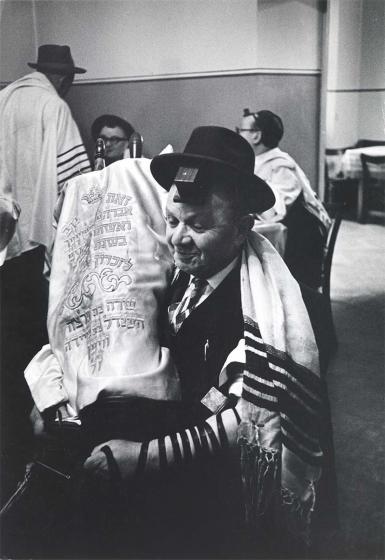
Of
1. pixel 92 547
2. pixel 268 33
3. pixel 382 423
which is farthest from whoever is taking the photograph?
pixel 268 33

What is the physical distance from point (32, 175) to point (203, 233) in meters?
0.95

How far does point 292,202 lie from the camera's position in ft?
8.55

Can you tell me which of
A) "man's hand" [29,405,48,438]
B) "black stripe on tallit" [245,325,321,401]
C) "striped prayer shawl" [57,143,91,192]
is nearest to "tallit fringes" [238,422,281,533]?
"black stripe on tallit" [245,325,321,401]

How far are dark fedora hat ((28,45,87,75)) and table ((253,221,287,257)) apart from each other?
96 cm

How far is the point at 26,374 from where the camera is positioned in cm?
129

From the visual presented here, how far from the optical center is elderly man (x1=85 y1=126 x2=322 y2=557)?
1021 mm

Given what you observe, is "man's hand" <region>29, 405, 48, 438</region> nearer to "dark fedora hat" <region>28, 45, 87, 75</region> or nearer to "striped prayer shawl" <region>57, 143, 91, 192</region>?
"striped prayer shawl" <region>57, 143, 91, 192</region>

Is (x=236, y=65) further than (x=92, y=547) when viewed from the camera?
Yes

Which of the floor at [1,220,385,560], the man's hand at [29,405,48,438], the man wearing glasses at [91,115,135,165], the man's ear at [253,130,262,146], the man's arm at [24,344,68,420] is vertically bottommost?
the floor at [1,220,385,560]

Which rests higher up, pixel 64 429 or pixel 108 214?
pixel 108 214

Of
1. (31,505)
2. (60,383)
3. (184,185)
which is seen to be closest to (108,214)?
(184,185)

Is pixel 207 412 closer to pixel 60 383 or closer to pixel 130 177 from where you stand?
pixel 60 383

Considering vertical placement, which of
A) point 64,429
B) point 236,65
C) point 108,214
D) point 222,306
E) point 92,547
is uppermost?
point 236,65

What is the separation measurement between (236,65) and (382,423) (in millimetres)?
1296
